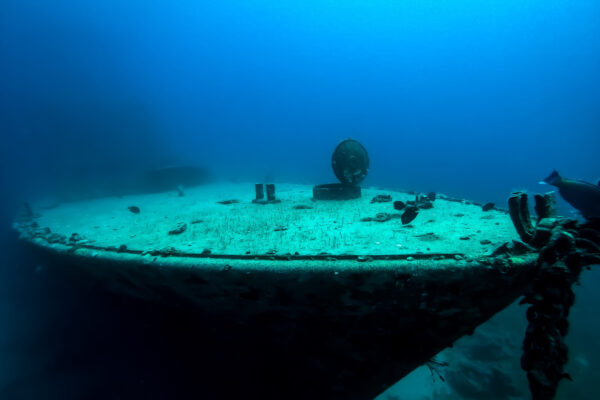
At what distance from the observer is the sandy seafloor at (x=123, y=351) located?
3.85m

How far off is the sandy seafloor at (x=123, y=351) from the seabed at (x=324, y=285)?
43 centimetres

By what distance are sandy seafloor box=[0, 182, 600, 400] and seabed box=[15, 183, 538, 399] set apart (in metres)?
0.43

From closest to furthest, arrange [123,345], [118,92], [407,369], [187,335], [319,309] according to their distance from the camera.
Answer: [319,309] < [407,369] < [187,335] < [123,345] < [118,92]

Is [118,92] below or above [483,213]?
above

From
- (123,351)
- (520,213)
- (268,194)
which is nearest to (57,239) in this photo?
(123,351)

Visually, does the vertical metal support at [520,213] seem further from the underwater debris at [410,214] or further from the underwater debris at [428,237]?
the underwater debris at [410,214]

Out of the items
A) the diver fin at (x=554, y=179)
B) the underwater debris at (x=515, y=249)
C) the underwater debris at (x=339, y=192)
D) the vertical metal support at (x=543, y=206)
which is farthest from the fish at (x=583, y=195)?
the underwater debris at (x=339, y=192)

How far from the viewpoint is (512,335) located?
12.5 meters

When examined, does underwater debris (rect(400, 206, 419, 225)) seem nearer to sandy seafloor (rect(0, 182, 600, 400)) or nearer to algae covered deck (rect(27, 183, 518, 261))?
algae covered deck (rect(27, 183, 518, 261))

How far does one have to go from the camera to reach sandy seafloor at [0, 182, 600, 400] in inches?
152

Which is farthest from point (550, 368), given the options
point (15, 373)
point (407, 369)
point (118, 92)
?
point (118, 92)

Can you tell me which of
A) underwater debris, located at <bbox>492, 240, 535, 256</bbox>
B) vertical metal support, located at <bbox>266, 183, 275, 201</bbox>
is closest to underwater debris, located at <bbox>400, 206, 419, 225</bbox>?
underwater debris, located at <bbox>492, 240, 535, 256</bbox>

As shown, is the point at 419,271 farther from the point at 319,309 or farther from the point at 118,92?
the point at 118,92

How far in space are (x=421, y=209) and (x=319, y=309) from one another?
10.0 ft
